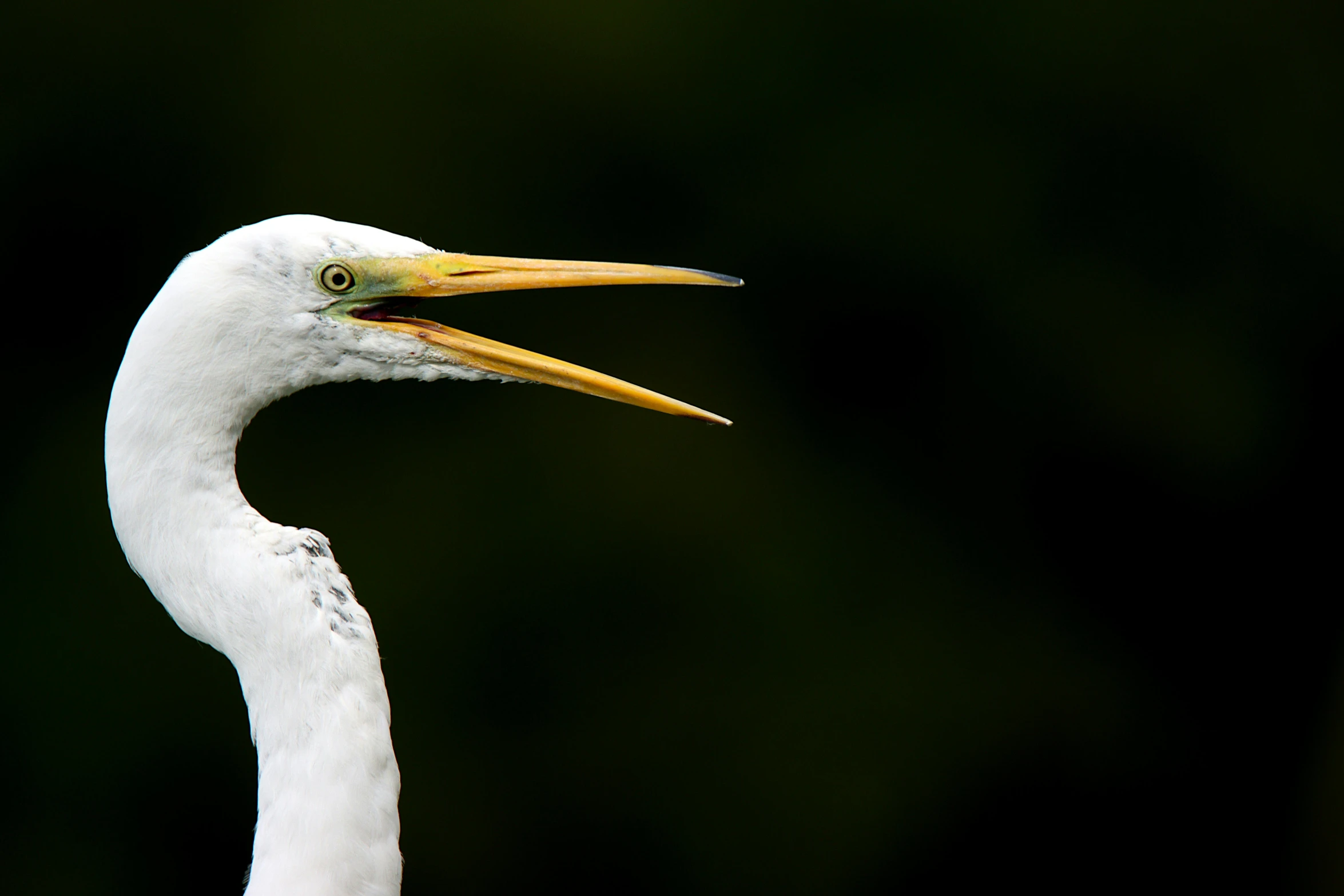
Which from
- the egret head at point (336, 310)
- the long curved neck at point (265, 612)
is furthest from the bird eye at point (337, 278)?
the long curved neck at point (265, 612)

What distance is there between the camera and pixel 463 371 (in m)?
0.87

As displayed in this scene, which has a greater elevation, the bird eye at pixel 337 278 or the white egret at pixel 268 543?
the bird eye at pixel 337 278

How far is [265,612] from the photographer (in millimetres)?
786

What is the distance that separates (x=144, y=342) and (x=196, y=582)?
175mm

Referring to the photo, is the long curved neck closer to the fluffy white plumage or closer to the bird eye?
the fluffy white plumage

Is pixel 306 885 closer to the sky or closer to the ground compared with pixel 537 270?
closer to the ground

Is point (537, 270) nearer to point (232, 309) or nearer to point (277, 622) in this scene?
point (232, 309)

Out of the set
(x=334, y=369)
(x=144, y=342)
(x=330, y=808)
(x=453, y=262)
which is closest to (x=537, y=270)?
(x=453, y=262)

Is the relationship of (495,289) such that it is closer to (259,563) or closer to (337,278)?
(337,278)

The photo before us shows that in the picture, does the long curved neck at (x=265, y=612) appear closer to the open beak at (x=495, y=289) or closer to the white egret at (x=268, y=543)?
the white egret at (x=268, y=543)

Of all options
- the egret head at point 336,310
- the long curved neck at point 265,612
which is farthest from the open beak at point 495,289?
the long curved neck at point 265,612

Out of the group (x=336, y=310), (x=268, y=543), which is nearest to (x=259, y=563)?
(x=268, y=543)

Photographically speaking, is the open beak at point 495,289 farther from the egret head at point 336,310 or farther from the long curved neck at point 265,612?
the long curved neck at point 265,612

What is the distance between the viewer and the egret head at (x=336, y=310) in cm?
80
